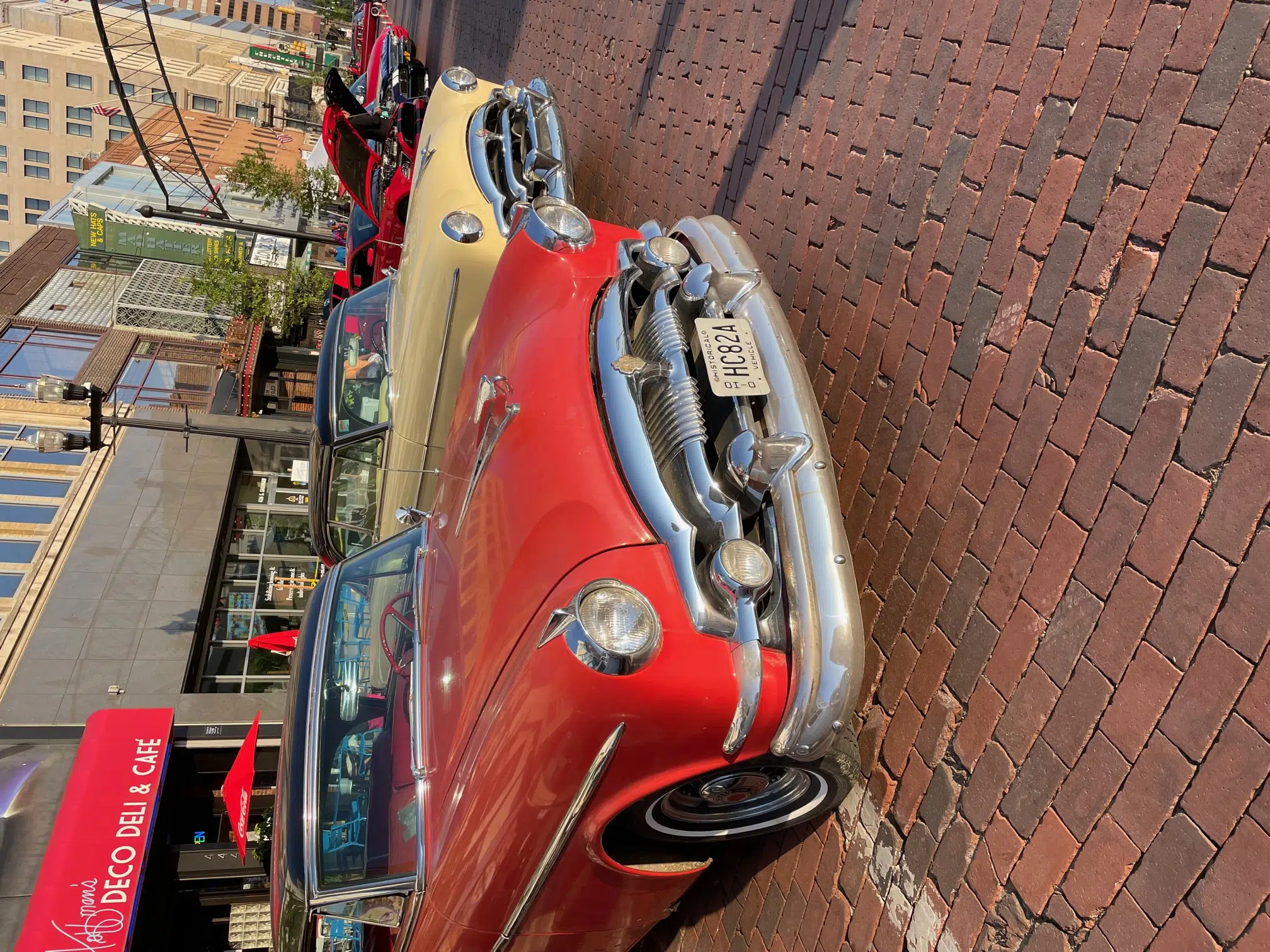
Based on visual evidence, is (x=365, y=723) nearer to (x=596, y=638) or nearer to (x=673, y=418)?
(x=596, y=638)

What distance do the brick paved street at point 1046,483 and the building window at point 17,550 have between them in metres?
9.62

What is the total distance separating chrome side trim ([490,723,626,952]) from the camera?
177cm

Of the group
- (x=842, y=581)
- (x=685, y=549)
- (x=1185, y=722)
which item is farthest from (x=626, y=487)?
(x=1185, y=722)

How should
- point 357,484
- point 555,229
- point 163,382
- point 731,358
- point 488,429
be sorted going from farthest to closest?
1. point 163,382
2. point 357,484
3. point 555,229
4. point 488,429
5. point 731,358

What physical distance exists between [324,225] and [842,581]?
27991 millimetres

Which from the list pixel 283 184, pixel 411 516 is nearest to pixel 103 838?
pixel 411 516

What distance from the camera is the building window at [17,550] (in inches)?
366

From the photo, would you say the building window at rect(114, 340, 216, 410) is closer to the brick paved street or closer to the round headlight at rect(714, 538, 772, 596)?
the brick paved street

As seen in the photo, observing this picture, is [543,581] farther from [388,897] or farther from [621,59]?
[621,59]

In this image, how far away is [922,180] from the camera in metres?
2.60

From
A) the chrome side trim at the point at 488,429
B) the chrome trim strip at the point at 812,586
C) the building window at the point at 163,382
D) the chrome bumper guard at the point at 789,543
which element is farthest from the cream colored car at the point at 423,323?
the building window at the point at 163,382

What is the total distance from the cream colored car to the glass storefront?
16.2ft

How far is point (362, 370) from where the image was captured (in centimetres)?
405

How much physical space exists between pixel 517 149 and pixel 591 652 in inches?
129
